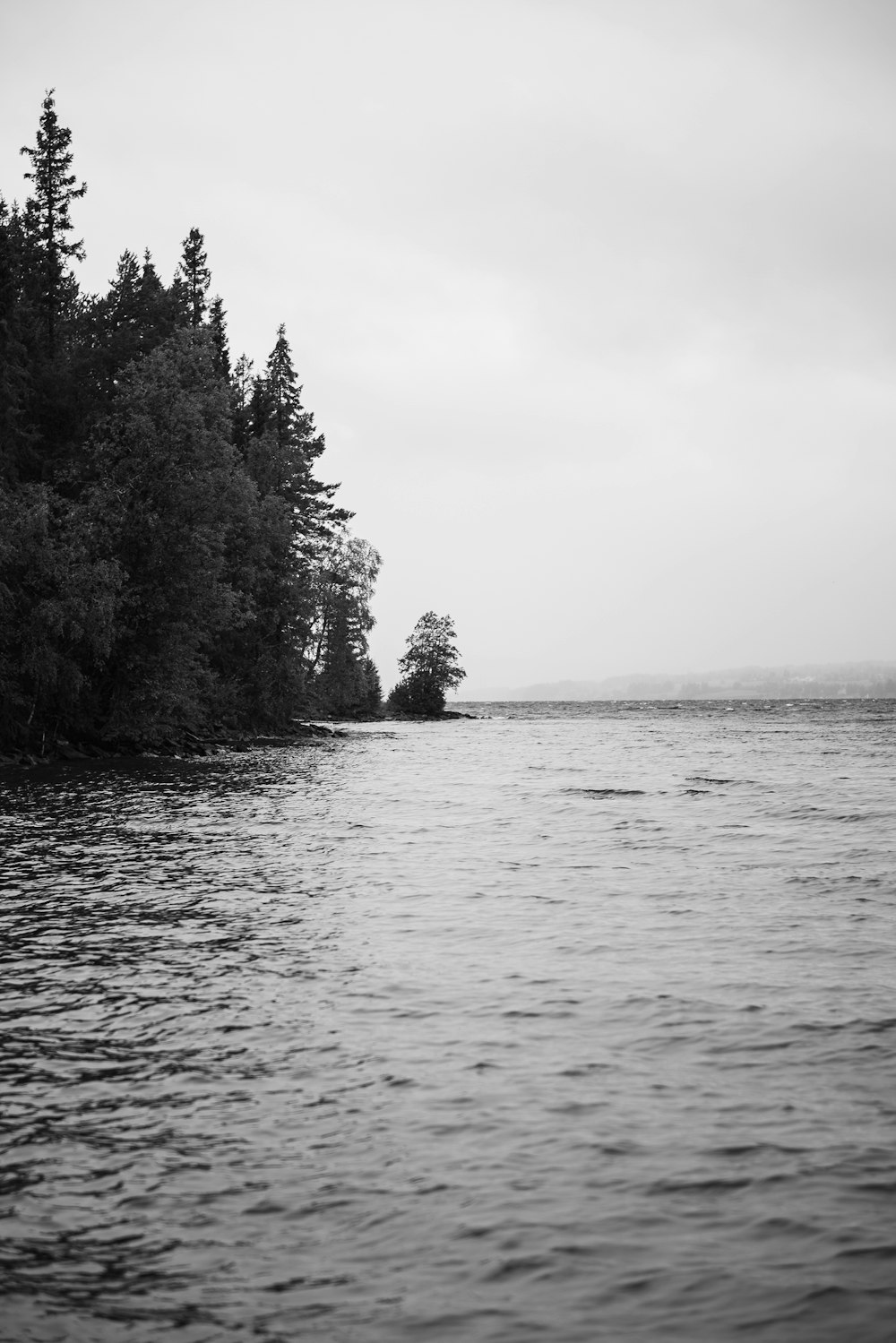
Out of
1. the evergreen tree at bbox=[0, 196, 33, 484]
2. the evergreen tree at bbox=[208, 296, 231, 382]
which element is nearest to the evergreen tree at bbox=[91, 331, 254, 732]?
the evergreen tree at bbox=[0, 196, 33, 484]

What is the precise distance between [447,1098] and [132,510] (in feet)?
154

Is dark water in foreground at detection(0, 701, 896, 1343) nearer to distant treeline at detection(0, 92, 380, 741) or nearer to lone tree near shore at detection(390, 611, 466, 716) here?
distant treeline at detection(0, 92, 380, 741)

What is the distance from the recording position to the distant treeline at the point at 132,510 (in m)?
46.4

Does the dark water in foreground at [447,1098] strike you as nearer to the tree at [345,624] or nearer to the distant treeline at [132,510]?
the distant treeline at [132,510]

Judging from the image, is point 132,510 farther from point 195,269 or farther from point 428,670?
point 428,670

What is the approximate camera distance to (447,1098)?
9.22 meters

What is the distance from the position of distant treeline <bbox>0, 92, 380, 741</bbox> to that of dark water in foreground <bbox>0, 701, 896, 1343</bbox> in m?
26.2

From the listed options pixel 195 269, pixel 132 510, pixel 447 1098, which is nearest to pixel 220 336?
pixel 195 269

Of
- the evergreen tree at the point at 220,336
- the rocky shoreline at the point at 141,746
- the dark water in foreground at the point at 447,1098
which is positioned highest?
the evergreen tree at the point at 220,336

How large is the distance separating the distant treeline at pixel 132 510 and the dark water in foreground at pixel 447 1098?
26.2m

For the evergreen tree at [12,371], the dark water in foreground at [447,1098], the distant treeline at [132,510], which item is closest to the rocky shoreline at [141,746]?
the distant treeline at [132,510]

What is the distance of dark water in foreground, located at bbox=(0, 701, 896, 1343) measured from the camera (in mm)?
6250

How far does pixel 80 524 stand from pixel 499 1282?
155ft

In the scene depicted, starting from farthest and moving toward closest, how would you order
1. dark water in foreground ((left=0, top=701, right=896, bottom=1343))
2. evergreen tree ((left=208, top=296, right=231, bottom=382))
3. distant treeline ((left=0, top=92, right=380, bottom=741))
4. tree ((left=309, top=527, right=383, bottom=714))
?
1. tree ((left=309, top=527, right=383, bottom=714))
2. evergreen tree ((left=208, top=296, right=231, bottom=382))
3. distant treeline ((left=0, top=92, right=380, bottom=741))
4. dark water in foreground ((left=0, top=701, right=896, bottom=1343))
